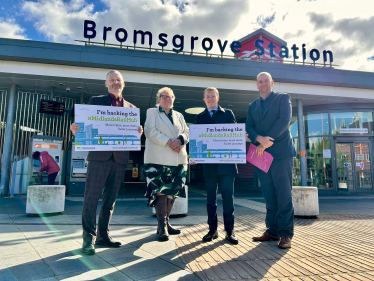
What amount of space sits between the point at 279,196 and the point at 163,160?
1.53 metres

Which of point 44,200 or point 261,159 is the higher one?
point 261,159

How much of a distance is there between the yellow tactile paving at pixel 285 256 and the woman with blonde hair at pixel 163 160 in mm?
541

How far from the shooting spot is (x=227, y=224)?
3262 mm

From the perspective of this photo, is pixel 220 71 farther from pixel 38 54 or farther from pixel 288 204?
pixel 288 204

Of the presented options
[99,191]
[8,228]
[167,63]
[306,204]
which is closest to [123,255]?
[99,191]

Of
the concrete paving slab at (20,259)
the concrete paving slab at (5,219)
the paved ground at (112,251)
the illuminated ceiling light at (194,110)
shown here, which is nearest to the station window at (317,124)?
the illuminated ceiling light at (194,110)

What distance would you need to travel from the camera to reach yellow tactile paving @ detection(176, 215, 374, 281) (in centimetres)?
224

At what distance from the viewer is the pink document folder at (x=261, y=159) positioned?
10.7 ft

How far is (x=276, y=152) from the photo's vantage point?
3.25m

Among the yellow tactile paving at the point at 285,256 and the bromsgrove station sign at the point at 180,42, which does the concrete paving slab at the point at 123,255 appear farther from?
the bromsgrove station sign at the point at 180,42

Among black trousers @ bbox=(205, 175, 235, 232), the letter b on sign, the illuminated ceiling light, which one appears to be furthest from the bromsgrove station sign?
black trousers @ bbox=(205, 175, 235, 232)

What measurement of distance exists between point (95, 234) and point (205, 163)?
1.57 m

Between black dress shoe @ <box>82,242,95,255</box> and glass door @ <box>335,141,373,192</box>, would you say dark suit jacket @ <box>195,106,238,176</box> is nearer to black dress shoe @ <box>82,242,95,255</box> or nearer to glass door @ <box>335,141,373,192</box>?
black dress shoe @ <box>82,242,95,255</box>

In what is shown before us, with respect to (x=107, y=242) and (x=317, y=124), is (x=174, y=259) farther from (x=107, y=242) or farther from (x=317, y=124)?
(x=317, y=124)
